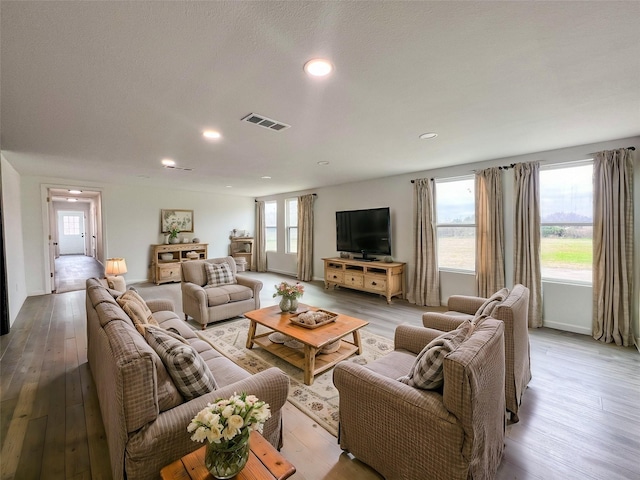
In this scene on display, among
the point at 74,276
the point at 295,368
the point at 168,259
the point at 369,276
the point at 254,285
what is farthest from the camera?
the point at 74,276

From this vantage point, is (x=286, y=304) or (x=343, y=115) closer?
(x=343, y=115)

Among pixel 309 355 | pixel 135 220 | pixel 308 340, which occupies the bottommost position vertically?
pixel 309 355

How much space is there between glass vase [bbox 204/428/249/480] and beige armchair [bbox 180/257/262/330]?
2960mm

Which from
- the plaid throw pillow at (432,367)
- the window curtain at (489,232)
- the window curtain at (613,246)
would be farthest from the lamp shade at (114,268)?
the window curtain at (613,246)

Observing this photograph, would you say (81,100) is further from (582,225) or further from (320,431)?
(582,225)

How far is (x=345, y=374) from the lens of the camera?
1601 millimetres

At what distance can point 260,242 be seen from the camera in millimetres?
8570

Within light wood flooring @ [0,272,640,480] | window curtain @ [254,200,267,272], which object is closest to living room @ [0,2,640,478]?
light wood flooring @ [0,272,640,480]

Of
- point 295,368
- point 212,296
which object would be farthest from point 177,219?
point 295,368

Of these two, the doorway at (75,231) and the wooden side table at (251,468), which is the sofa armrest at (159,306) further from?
the doorway at (75,231)

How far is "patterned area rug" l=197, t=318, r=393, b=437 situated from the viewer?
6.89 feet

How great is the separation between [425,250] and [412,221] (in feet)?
2.01

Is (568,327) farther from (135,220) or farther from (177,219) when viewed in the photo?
(135,220)

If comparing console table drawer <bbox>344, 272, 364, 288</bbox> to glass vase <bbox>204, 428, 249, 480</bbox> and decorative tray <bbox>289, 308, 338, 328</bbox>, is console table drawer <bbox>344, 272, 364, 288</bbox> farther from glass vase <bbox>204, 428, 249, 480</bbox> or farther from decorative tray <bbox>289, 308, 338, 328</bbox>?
glass vase <bbox>204, 428, 249, 480</bbox>
